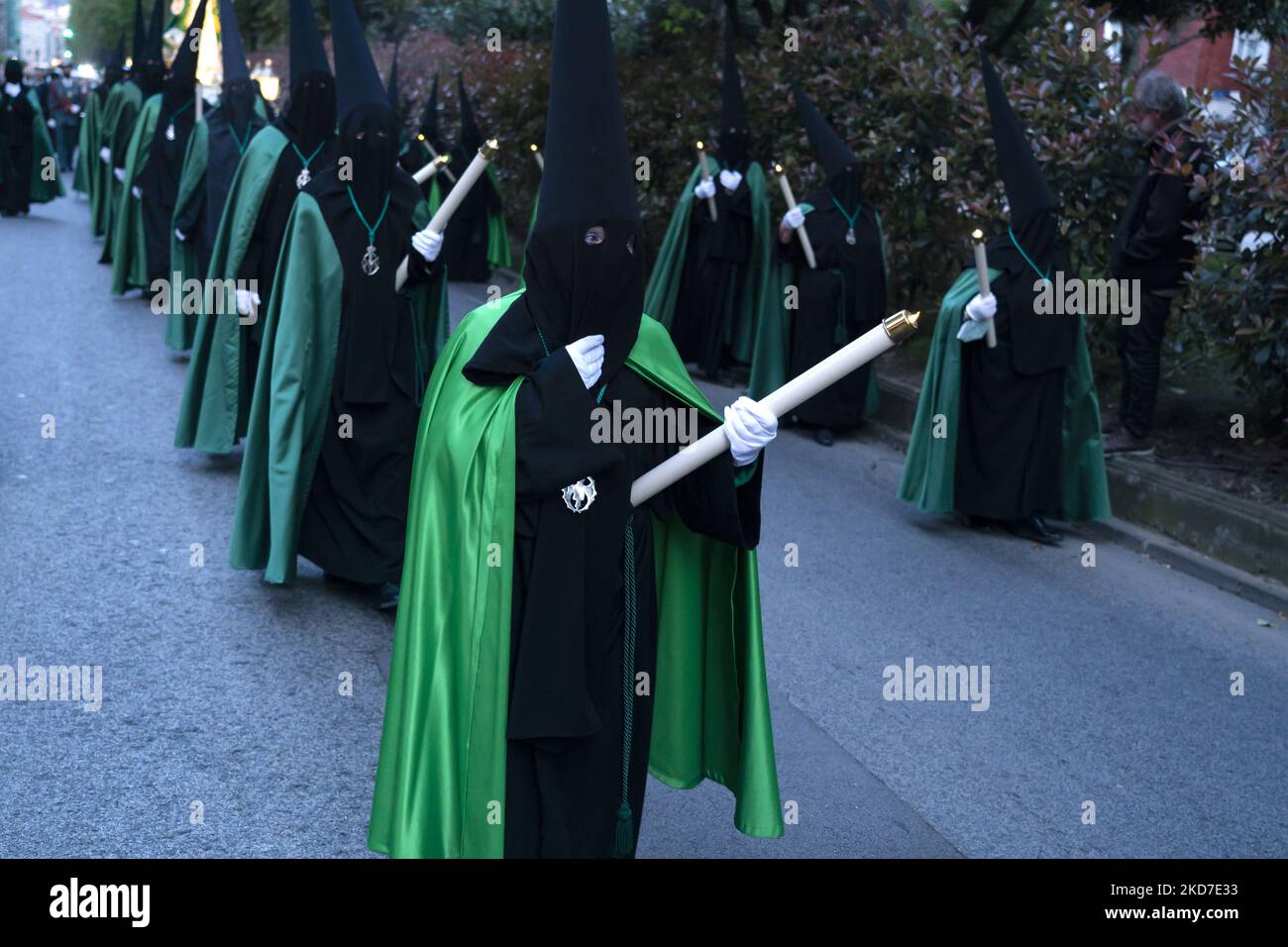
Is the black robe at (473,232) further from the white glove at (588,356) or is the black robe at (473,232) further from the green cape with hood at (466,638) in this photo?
the white glove at (588,356)

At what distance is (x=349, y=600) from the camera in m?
6.76

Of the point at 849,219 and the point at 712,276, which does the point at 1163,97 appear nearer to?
the point at 849,219

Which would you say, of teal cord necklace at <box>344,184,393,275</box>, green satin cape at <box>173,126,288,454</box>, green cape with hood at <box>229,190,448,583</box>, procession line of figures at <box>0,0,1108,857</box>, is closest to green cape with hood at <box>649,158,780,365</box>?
procession line of figures at <box>0,0,1108,857</box>

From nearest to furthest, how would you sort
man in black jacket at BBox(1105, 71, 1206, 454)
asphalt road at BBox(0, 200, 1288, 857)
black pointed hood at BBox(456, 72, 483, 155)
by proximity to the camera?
asphalt road at BBox(0, 200, 1288, 857)
man in black jacket at BBox(1105, 71, 1206, 454)
black pointed hood at BBox(456, 72, 483, 155)

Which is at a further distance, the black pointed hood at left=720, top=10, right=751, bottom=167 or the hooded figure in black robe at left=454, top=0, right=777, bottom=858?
the black pointed hood at left=720, top=10, right=751, bottom=167

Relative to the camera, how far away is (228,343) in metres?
8.16

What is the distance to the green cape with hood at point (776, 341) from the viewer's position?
1120cm

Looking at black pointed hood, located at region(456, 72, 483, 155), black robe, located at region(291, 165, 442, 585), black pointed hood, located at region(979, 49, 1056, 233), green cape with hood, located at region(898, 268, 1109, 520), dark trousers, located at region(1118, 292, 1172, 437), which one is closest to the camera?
black robe, located at region(291, 165, 442, 585)

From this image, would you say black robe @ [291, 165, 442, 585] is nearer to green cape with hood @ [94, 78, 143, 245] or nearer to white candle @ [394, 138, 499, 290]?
white candle @ [394, 138, 499, 290]

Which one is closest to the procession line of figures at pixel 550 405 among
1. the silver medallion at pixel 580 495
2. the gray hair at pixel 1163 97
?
the silver medallion at pixel 580 495

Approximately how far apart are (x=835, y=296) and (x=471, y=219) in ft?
25.9

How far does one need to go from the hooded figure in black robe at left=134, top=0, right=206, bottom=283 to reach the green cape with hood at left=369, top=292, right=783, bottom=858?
30.9 ft

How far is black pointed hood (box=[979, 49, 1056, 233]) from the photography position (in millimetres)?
8148

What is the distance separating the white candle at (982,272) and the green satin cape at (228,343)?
3.45 meters
